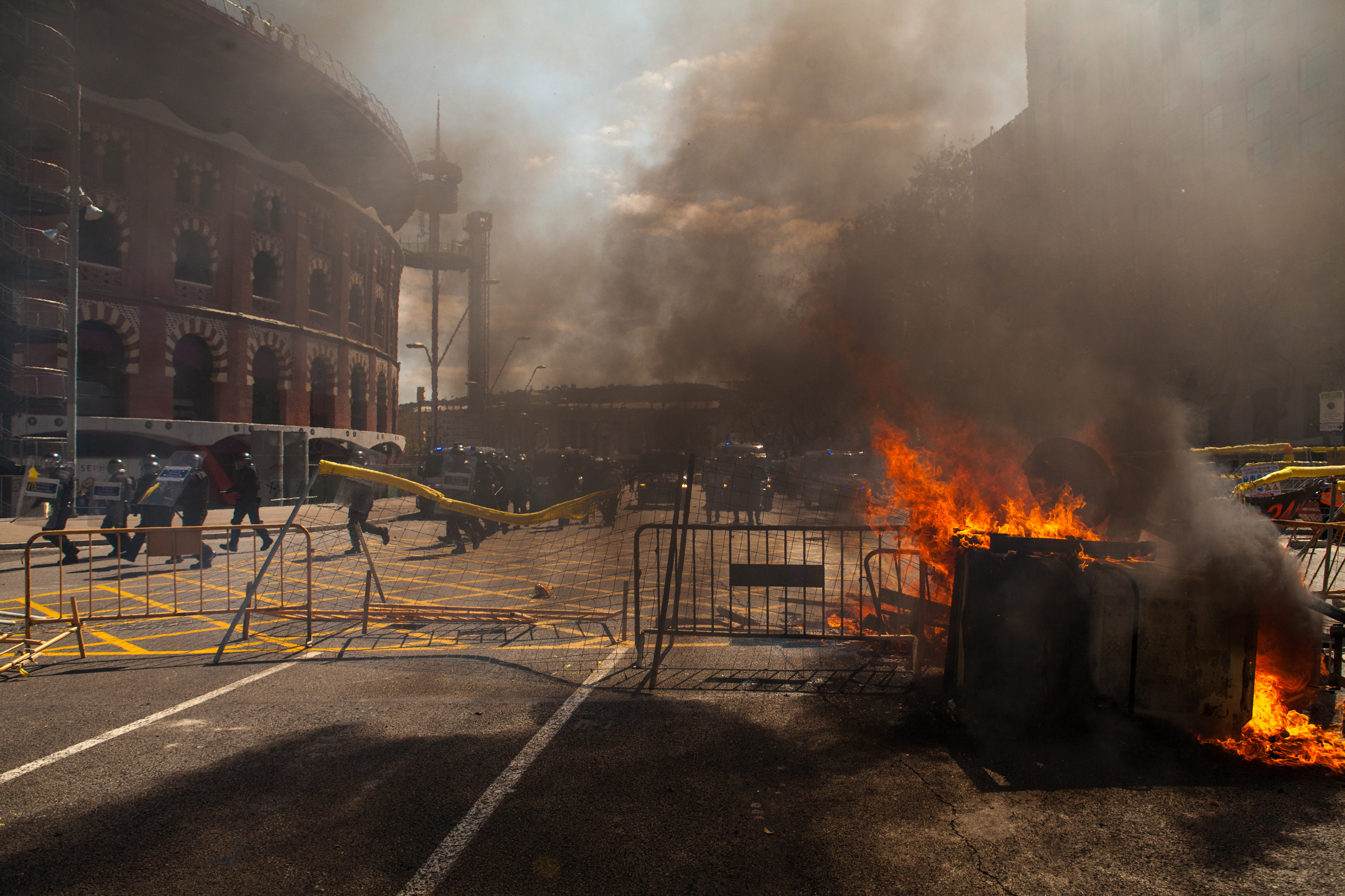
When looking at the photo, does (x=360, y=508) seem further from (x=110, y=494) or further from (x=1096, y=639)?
(x=1096, y=639)

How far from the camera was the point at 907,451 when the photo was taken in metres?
7.22

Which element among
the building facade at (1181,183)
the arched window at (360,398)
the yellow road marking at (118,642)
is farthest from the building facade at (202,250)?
the building facade at (1181,183)

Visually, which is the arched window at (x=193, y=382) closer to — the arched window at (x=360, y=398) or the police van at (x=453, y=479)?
the arched window at (x=360, y=398)

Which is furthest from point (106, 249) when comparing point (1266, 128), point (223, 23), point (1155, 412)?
point (1266, 128)

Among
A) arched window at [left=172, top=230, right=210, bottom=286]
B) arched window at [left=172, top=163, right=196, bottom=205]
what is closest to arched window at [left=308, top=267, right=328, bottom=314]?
arched window at [left=172, top=230, right=210, bottom=286]

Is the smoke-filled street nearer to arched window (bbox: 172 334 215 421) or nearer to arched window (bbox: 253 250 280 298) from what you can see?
arched window (bbox: 172 334 215 421)

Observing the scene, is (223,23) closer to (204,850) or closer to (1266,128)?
(204,850)

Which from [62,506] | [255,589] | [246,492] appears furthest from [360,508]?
[62,506]

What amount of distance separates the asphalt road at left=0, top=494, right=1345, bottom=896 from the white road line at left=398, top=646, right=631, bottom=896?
0.15 feet

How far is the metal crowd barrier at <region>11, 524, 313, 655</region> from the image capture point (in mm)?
7125

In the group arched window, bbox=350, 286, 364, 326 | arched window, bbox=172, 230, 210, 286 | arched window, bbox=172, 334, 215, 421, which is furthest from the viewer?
arched window, bbox=350, 286, 364, 326

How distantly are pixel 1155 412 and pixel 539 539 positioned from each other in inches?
471

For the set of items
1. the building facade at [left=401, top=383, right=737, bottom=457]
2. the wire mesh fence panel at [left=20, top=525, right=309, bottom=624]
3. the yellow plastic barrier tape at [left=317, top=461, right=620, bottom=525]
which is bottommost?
the wire mesh fence panel at [left=20, top=525, right=309, bottom=624]

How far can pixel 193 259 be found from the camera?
28469 mm
